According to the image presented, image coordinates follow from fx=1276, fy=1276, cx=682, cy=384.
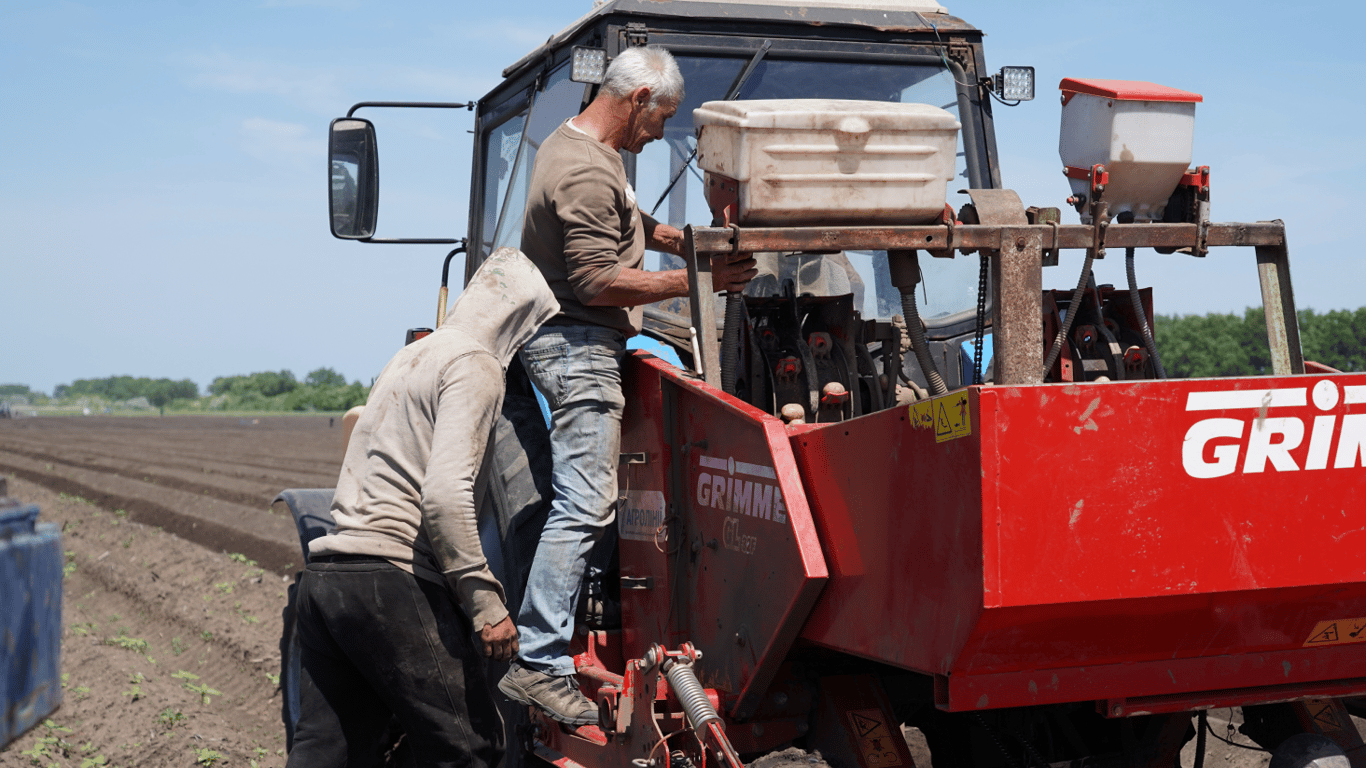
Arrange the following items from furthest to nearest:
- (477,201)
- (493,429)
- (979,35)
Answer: (477,201)
(979,35)
(493,429)

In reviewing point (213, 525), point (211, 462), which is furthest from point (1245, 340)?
point (213, 525)

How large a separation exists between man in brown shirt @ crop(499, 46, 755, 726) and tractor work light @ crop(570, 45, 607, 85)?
0.40 m

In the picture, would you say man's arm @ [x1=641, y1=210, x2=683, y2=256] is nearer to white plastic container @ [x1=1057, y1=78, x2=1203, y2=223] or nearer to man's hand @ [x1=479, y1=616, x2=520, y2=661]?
white plastic container @ [x1=1057, y1=78, x2=1203, y2=223]

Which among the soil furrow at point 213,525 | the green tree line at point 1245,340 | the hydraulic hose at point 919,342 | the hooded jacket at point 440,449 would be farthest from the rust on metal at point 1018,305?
the green tree line at point 1245,340

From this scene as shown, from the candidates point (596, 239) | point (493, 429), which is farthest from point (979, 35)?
point (493, 429)

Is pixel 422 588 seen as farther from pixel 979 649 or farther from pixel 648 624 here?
pixel 979 649

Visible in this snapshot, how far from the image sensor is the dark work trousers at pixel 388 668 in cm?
330

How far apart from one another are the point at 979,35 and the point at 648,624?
2656 mm

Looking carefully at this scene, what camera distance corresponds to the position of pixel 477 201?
18.5 feet

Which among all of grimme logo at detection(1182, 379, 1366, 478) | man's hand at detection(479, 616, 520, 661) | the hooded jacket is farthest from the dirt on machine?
the hooded jacket

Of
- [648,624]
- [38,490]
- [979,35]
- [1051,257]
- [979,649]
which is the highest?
[979,35]

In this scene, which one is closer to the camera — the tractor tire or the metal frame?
the tractor tire

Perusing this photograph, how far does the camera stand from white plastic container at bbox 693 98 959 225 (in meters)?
3.27

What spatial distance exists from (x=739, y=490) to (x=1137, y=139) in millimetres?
1452
